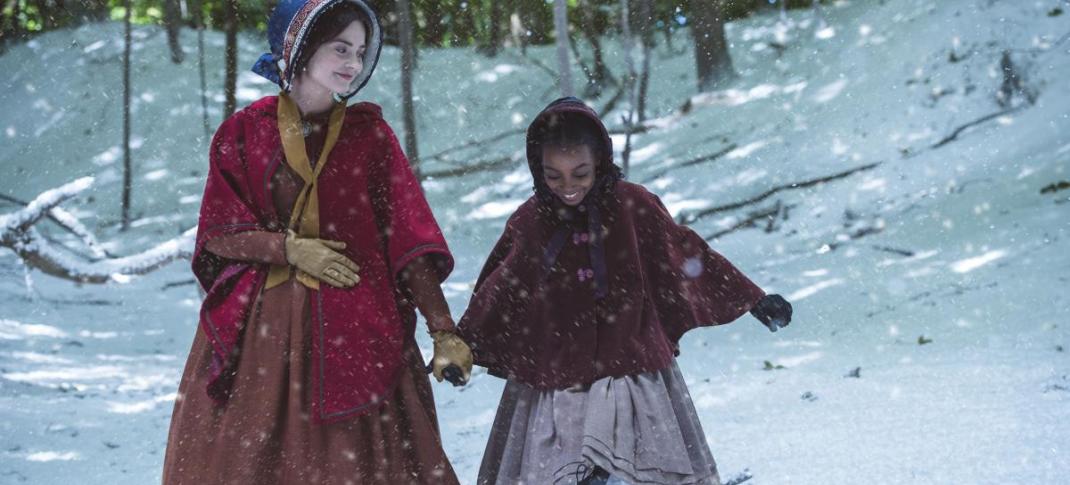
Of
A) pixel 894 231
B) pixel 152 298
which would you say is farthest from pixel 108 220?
pixel 894 231

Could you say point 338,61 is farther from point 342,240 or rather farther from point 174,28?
point 174,28

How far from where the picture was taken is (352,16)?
10.2 ft

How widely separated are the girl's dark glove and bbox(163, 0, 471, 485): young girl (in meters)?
0.95

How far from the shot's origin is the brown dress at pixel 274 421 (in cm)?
299

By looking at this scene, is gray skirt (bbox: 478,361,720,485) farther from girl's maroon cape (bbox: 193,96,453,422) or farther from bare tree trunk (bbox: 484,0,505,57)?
bare tree trunk (bbox: 484,0,505,57)

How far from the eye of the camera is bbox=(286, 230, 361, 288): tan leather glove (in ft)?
9.87

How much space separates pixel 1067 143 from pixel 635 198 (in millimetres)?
8557

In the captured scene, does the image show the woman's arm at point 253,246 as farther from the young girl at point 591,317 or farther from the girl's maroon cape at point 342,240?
the young girl at point 591,317

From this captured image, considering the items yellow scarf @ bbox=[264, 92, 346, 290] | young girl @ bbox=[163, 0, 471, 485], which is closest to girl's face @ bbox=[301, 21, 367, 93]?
young girl @ bbox=[163, 0, 471, 485]

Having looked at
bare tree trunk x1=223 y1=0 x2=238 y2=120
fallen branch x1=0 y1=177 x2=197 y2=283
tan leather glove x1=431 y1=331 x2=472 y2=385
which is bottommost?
fallen branch x1=0 y1=177 x2=197 y2=283

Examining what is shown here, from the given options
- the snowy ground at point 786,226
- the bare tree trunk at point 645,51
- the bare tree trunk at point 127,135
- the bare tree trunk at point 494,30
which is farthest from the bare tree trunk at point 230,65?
the bare tree trunk at point 494,30

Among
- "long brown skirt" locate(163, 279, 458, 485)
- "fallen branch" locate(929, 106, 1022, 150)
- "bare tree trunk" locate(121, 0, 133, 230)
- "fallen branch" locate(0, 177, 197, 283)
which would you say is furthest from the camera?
"bare tree trunk" locate(121, 0, 133, 230)

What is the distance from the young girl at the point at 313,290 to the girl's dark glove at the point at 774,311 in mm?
949

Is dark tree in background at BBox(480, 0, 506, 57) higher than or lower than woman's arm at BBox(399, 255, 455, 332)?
lower
